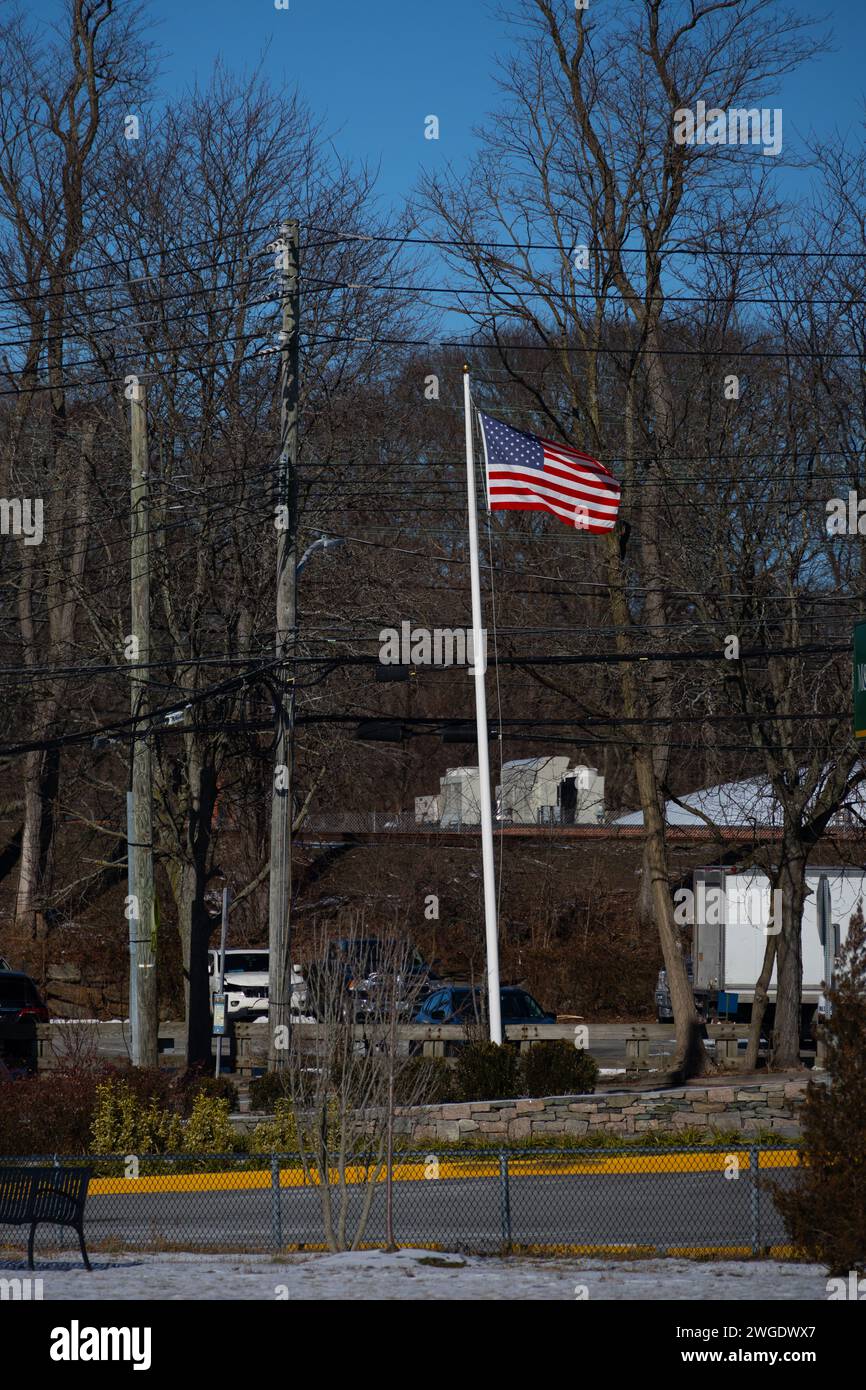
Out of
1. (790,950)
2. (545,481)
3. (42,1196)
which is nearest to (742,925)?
(790,950)

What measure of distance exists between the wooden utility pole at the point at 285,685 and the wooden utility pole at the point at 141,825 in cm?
183

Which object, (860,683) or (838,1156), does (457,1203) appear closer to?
(838,1156)

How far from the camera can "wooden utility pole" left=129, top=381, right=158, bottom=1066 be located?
2236 centimetres

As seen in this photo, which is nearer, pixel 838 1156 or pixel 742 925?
pixel 838 1156

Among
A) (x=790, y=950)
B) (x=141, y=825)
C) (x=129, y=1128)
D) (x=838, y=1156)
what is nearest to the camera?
(x=838, y=1156)

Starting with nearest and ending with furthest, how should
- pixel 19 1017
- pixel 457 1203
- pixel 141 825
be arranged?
pixel 457 1203 < pixel 141 825 < pixel 19 1017

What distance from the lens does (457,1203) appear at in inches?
597

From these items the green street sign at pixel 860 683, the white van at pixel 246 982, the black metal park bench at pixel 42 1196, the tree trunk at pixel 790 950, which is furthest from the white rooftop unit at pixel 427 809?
the black metal park bench at pixel 42 1196

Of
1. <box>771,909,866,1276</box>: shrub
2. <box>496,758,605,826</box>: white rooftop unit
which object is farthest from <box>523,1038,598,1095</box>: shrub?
<box>496,758,605,826</box>: white rooftop unit

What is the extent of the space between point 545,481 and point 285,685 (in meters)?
4.47

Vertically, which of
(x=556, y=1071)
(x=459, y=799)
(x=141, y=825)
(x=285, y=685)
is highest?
(x=459, y=799)

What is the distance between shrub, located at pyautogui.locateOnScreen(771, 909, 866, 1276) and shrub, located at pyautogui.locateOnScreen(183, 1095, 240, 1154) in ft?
28.1

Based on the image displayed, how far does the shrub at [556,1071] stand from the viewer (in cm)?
2042
